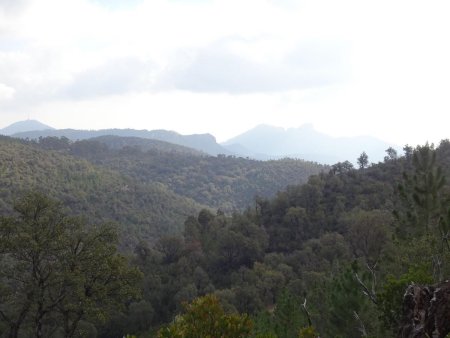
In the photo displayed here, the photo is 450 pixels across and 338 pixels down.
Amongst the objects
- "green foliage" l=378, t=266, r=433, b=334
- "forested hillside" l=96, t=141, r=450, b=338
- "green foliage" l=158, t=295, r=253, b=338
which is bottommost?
"forested hillside" l=96, t=141, r=450, b=338

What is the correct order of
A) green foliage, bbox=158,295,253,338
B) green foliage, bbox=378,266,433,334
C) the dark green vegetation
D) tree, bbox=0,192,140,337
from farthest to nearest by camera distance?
the dark green vegetation < tree, bbox=0,192,140,337 < green foliage, bbox=378,266,433,334 < green foliage, bbox=158,295,253,338

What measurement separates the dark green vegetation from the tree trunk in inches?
171

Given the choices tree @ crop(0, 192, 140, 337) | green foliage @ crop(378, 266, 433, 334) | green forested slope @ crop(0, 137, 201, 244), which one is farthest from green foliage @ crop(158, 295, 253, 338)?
green forested slope @ crop(0, 137, 201, 244)

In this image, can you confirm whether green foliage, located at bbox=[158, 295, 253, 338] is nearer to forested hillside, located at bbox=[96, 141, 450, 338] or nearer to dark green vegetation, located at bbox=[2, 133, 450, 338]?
dark green vegetation, located at bbox=[2, 133, 450, 338]

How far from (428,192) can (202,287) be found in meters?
40.6

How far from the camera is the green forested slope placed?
10369cm

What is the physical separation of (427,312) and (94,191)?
11539 cm

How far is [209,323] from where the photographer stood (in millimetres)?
11062

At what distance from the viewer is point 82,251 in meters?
23.1

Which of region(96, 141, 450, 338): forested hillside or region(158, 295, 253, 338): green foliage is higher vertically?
region(158, 295, 253, 338): green foliage

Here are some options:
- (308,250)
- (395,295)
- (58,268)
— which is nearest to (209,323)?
(395,295)

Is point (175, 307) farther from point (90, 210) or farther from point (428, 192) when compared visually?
point (90, 210)

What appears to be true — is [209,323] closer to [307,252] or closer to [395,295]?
[395,295]

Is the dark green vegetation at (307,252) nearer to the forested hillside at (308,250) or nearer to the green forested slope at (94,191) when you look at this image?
the forested hillside at (308,250)
